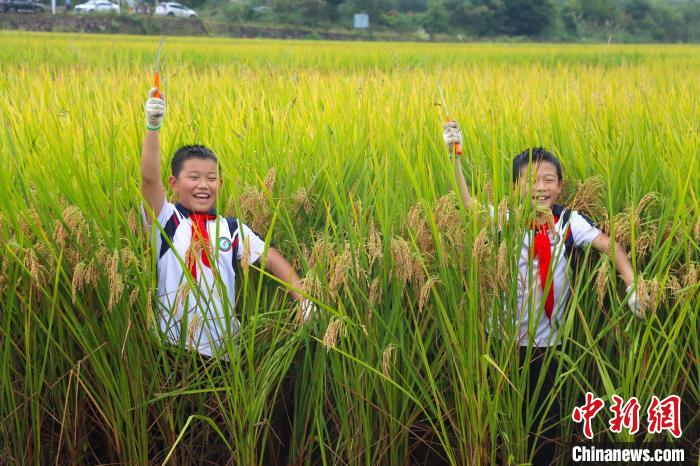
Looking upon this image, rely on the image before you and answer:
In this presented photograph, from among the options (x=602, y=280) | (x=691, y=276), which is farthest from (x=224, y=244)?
(x=691, y=276)

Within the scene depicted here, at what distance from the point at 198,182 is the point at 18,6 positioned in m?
34.2

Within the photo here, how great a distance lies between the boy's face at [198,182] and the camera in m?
2.30

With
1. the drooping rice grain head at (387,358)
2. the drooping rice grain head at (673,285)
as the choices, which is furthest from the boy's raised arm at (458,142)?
the drooping rice grain head at (673,285)

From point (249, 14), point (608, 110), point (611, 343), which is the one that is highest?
point (249, 14)

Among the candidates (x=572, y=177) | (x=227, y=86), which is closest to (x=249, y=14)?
(x=227, y=86)

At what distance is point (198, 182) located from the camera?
7.55ft

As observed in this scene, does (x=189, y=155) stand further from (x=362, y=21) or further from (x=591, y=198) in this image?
(x=362, y=21)

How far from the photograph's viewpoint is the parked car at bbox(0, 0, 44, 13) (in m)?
32.5

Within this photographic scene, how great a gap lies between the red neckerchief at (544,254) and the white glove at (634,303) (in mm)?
212

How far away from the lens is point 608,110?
3.59m

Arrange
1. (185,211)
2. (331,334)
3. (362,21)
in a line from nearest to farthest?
1. (331,334)
2. (185,211)
3. (362,21)

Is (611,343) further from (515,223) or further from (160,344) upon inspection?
(160,344)

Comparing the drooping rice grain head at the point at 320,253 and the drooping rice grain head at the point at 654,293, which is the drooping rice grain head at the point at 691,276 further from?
the drooping rice grain head at the point at 320,253

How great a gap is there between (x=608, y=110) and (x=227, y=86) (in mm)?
2518
